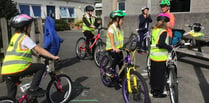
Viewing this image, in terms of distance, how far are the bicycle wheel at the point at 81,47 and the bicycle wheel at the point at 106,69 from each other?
2570mm

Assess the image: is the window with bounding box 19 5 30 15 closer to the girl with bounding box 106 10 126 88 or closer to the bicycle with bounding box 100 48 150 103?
the girl with bounding box 106 10 126 88

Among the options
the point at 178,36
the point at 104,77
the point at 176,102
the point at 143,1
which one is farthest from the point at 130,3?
the point at 176,102

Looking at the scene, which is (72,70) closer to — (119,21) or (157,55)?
(119,21)

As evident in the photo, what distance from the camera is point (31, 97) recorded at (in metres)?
3.11

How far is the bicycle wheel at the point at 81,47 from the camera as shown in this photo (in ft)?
23.1

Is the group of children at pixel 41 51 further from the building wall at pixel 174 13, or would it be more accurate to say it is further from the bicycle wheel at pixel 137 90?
the building wall at pixel 174 13

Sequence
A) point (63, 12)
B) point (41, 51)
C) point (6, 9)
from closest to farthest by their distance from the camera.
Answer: point (41, 51) < point (6, 9) < point (63, 12)

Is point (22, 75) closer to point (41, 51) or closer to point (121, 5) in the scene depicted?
point (41, 51)

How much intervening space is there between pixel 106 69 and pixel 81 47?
112 inches

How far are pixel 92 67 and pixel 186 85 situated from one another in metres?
2.97

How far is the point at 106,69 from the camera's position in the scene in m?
4.46

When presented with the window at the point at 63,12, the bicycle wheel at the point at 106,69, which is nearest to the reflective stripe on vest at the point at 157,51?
the bicycle wheel at the point at 106,69

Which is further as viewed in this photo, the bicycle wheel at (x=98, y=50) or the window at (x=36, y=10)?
the window at (x=36, y=10)

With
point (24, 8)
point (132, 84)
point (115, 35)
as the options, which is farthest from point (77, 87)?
point (24, 8)
